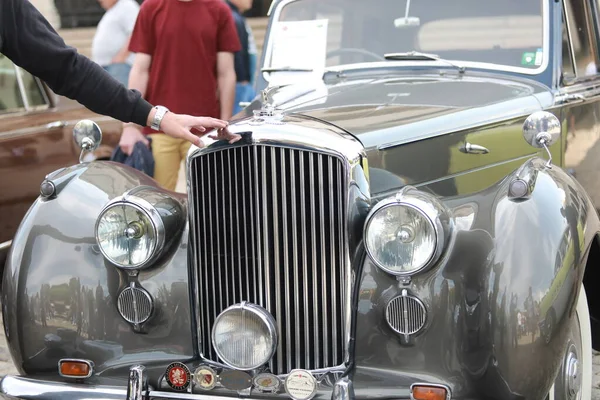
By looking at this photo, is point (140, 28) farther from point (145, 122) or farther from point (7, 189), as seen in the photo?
point (145, 122)

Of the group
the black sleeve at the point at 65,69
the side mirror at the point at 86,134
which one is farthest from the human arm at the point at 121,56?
the black sleeve at the point at 65,69

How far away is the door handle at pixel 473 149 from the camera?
389 cm

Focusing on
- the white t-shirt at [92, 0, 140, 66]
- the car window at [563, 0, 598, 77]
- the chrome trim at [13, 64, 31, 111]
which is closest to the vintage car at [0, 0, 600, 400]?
the car window at [563, 0, 598, 77]

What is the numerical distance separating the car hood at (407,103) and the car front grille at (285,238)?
22.8 inches

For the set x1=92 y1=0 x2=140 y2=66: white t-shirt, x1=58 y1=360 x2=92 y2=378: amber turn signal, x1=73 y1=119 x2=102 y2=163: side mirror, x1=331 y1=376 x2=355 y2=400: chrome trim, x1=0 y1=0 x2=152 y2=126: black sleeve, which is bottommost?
x1=58 y1=360 x2=92 y2=378: amber turn signal

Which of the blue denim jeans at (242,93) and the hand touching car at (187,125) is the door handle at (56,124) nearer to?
the blue denim jeans at (242,93)

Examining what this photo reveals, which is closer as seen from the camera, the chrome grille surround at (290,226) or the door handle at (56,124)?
the chrome grille surround at (290,226)

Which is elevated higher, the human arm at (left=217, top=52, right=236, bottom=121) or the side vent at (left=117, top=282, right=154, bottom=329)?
the human arm at (left=217, top=52, right=236, bottom=121)

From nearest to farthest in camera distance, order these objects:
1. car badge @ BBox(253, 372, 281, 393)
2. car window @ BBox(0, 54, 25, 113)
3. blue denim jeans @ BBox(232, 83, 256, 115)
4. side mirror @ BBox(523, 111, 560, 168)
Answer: car badge @ BBox(253, 372, 281, 393) → side mirror @ BBox(523, 111, 560, 168) → car window @ BBox(0, 54, 25, 113) → blue denim jeans @ BBox(232, 83, 256, 115)

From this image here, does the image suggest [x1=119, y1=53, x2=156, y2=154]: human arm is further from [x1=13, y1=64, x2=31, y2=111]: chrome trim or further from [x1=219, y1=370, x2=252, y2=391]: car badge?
[x1=219, y1=370, x2=252, y2=391]: car badge

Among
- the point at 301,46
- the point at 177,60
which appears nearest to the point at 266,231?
the point at 301,46

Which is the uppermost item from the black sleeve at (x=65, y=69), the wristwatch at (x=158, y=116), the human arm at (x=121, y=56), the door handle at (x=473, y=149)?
the human arm at (x=121, y=56)

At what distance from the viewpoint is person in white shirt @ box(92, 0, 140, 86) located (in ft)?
23.0

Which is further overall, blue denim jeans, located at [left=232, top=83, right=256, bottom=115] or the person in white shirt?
the person in white shirt
